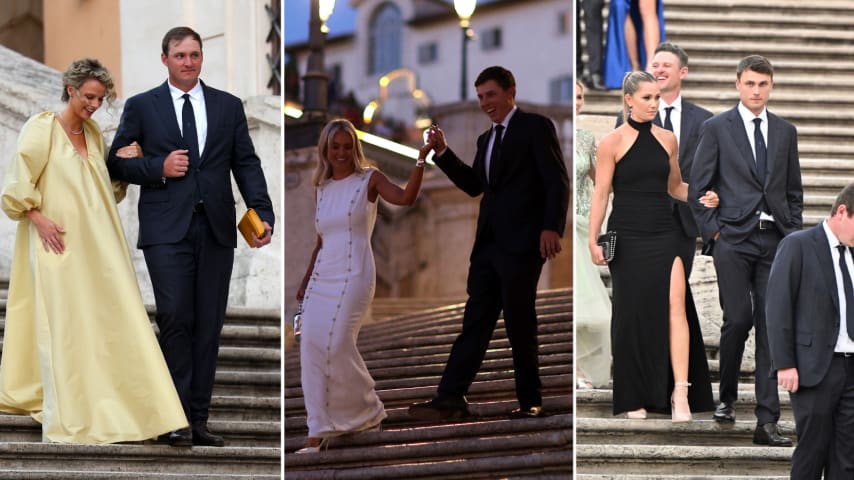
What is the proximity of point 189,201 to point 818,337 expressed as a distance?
269cm

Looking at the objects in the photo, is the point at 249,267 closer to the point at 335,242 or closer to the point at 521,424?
the point at 335,242

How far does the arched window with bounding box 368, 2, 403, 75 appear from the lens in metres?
9.98

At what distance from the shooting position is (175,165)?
7488 mm

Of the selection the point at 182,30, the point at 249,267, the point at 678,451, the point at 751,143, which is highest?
the point at 182,30

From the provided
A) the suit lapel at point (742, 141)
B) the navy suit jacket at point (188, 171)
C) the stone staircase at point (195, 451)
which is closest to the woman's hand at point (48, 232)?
the navy suit jacket at point (188, 171)

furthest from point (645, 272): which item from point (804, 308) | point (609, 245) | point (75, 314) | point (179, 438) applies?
point (75, 314)

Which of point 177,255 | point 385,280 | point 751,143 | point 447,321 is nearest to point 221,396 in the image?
point 177,255

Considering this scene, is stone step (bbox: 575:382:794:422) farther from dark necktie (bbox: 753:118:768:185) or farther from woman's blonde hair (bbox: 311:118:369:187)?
woman's blonde hair (bbox: 311:118:369:187)

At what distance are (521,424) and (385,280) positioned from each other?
211 inches

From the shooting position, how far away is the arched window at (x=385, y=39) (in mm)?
9984

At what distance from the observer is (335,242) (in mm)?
A: 7664

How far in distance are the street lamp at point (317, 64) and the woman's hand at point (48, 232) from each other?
4.02 feet

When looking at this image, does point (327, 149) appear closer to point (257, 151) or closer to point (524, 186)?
point (524, 186)

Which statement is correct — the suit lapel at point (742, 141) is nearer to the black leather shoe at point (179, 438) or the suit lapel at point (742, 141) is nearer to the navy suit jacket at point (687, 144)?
the navy suit jacket at point (687, 144)
